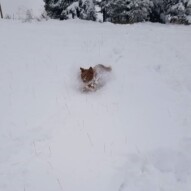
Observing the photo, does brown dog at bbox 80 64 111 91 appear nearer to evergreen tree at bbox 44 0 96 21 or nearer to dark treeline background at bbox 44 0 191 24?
dark treeline background at bbox 44 0 191 24

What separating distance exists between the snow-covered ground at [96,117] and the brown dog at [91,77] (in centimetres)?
19

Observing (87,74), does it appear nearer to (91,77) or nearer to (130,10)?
(91,77)

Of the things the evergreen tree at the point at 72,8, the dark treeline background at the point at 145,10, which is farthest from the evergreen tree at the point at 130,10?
the evergreen tree at the point at 72,8

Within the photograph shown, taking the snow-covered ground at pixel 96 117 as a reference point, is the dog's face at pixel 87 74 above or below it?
above

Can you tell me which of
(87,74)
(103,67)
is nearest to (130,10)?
(103,67)

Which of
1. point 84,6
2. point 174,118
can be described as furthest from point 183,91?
point 84,6

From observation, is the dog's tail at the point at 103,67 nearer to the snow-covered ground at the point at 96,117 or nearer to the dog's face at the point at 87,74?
the snow-covered ground at the point at 96,117

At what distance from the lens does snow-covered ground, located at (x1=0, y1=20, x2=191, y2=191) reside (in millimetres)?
4242

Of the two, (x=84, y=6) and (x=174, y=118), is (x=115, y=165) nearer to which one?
(x=174, y=118)

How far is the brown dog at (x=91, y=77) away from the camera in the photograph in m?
6.43

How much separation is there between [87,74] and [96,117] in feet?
4.69

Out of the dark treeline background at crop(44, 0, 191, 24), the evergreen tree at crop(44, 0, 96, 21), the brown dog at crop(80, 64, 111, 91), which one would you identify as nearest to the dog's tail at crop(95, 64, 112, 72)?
the brown dog at crop(80, 64, 111, 91)

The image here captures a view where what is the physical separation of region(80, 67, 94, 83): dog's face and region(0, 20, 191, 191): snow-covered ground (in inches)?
10.8

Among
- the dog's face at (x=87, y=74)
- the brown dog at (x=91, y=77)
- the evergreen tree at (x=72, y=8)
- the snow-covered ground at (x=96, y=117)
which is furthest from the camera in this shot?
the evergreen tree at (x=72, y=8)
